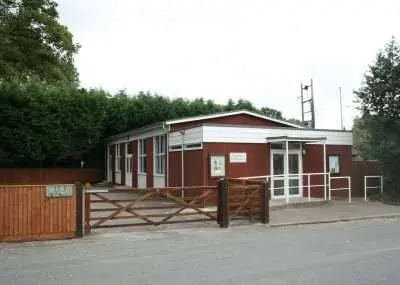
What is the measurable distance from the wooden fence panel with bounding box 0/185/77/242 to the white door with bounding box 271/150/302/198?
1065 centimetres

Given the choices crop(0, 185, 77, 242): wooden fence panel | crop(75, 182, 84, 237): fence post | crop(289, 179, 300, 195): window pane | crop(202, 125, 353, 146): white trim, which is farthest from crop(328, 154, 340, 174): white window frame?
crop(0, 185, 77, 242): wooden fence panel

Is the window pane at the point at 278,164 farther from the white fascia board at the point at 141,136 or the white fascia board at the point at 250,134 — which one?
the white fascia board at the point at 141,136

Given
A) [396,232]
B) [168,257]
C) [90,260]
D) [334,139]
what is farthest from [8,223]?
[334,139]

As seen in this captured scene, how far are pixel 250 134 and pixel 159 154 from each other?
5.53 m

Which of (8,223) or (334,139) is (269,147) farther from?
(8,223)

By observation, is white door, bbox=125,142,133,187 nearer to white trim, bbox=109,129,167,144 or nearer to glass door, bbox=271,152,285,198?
white trim, bbox=109,129,167,144

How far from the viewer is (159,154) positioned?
2514 cm

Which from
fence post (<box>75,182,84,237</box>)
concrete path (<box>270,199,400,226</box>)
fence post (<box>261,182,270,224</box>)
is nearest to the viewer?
fence post (<box>75,182,84,237</box>)

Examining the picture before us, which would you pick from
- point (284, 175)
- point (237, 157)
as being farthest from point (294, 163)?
point (237, 157)

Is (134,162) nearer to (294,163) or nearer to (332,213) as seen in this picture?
(294,163)

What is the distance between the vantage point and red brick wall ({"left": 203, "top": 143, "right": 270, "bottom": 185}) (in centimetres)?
2053

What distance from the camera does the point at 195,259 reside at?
941 centimetres

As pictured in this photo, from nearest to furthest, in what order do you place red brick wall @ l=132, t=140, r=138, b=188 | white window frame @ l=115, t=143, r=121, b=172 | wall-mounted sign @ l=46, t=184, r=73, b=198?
wall-mounted sign @ l=46, t=184, r=73, b=198 < red brick wall @ l=132, t=140, r=138, b=188 < white window frame @ l=115, t=143, r=121, b=172

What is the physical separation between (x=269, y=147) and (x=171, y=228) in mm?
8813
